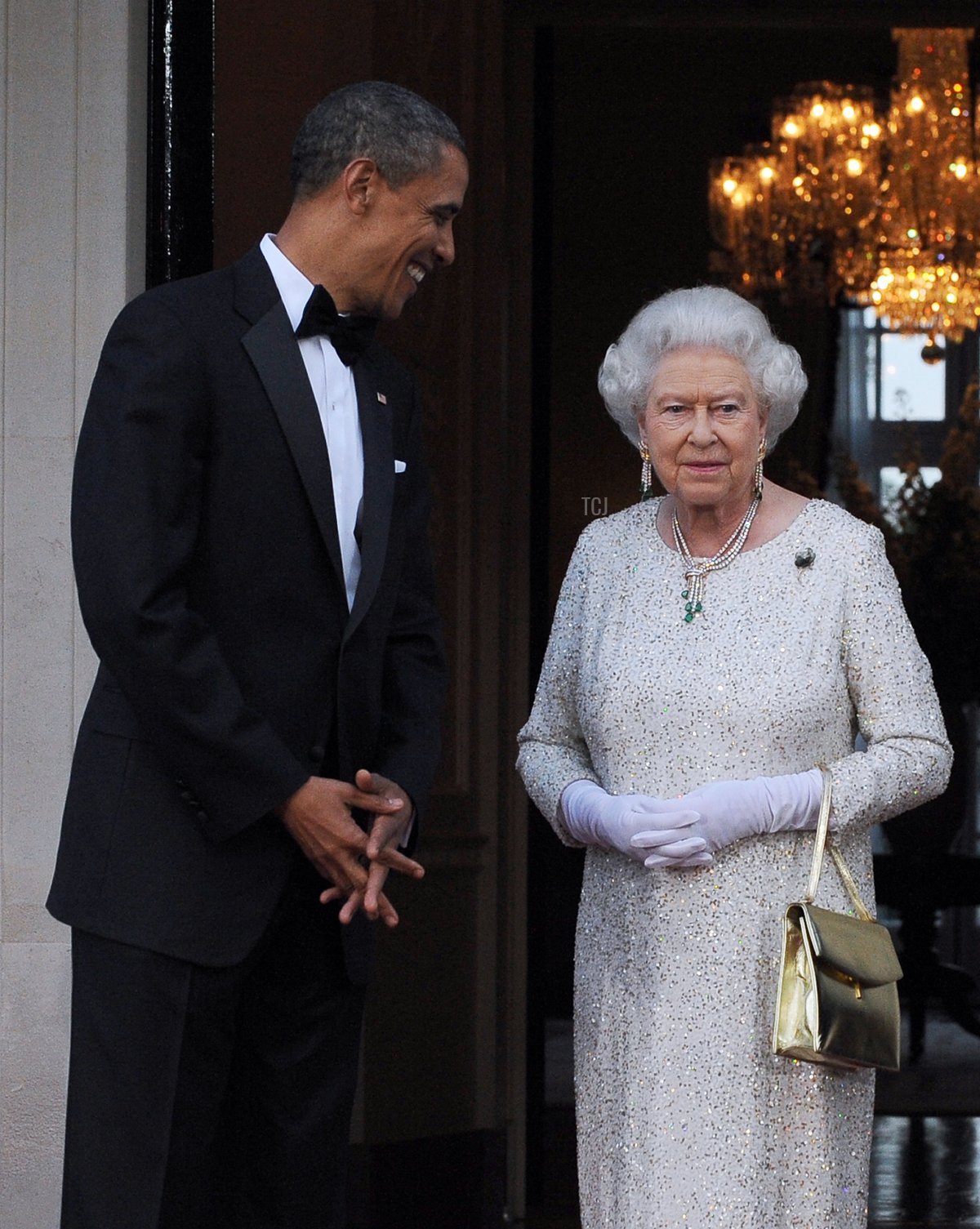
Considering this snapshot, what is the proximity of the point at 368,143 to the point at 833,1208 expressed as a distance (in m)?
1.66

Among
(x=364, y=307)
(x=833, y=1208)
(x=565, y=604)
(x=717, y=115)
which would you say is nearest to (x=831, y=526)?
(x=565, y=604)

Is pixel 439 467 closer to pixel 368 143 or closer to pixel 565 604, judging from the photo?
pixel 565 604

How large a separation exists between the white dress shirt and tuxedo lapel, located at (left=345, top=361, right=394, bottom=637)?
0.02 m

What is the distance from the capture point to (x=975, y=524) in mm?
6969

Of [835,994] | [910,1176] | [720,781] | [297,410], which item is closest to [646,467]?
[720,781]

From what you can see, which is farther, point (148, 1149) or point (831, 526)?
point (831, 526)

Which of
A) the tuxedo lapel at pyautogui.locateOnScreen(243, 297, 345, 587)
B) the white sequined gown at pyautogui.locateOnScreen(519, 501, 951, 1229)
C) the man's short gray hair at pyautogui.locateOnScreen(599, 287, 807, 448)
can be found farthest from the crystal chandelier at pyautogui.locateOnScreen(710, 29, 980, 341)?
the tuxedo lapel at pyautogui.locateOnScreen(243, 297, 345, 587)

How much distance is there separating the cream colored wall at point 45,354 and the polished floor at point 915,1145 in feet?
6.52

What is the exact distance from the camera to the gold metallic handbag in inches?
98.7

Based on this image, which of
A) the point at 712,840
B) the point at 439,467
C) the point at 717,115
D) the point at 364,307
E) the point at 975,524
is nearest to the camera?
the point at 364,307

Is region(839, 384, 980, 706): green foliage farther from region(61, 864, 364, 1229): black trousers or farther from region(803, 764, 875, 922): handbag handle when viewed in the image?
region(61, 864, 364, 1229): black trousers

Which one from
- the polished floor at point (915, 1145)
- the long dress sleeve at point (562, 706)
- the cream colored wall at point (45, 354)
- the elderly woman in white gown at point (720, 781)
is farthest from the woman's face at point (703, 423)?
the polished floor at point (915, 1145)

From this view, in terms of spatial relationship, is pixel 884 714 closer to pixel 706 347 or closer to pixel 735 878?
pixel 735 878

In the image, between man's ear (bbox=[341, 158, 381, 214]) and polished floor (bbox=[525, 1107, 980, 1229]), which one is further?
polished floor (bbox=[525, 1107, 980, 1229])
